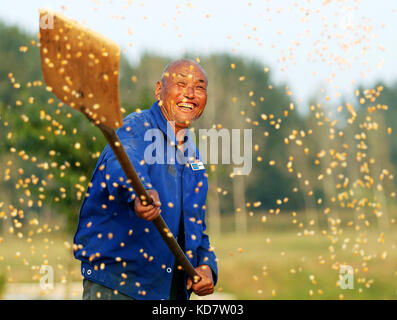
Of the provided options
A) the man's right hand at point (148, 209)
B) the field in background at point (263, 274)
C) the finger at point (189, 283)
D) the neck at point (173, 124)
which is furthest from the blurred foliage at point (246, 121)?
the man's right hand at point (148, 209)

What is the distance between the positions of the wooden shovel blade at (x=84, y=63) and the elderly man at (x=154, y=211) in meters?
0.46

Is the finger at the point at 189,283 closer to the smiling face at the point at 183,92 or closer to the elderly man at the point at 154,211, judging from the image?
the elderly man at the point at 154,211

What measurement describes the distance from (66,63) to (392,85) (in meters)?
60.6

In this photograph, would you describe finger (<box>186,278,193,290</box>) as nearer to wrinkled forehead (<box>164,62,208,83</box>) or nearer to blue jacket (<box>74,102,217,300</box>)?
blue jacket (<box>74,102,217,300</box>)

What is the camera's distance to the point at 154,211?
170 inches

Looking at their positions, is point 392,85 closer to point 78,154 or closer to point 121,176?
point 78,154

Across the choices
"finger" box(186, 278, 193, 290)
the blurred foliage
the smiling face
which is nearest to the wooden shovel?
"finger" box(186, 278, 193, 290)

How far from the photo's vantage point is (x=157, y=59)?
4153cm

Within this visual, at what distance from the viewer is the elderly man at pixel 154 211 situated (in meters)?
4.68

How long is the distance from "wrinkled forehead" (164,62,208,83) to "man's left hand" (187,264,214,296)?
172 centimetres

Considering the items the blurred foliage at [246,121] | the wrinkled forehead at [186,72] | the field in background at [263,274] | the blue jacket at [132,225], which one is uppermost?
the blurred foliage at [246,121]

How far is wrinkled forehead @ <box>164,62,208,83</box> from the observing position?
5145 mm

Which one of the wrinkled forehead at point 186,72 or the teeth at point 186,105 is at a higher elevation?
the wrinkled forehead at point 186,72
